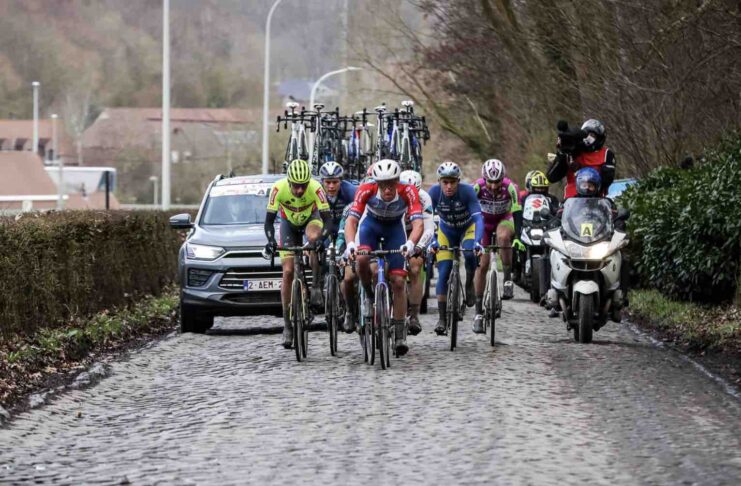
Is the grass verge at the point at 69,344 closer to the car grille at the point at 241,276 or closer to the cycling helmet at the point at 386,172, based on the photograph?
the car grille at the point at 241,276

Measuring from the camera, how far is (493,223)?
17672 millimetres

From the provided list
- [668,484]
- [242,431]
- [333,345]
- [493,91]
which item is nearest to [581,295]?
[333,345]

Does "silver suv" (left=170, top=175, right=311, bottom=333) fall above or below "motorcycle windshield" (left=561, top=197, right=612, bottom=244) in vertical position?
below

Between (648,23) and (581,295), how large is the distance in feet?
29.4

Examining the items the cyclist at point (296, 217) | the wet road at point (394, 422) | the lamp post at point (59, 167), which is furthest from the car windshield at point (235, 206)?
the lamp post at point (59, 167)

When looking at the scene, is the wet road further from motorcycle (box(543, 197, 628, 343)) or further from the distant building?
the distant building

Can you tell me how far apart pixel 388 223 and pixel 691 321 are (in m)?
4.68

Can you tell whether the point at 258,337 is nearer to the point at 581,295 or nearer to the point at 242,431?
the point at 581,295

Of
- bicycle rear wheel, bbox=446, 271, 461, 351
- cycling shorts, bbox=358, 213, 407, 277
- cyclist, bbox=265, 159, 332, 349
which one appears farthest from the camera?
bicycle rear wheel, bbox=446, 271, 461, 351

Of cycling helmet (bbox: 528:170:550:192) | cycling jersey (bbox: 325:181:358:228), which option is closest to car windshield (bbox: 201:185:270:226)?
cycling jersey (bbox: 325:181:358:228)

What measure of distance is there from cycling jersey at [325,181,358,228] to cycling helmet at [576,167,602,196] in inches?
92.9

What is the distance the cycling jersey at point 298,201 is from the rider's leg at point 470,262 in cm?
166

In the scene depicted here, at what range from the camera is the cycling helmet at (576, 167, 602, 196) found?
625 inches

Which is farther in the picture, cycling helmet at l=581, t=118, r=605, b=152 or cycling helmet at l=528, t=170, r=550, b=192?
cycling helmet at l=528, t=170, r=550, b=192
